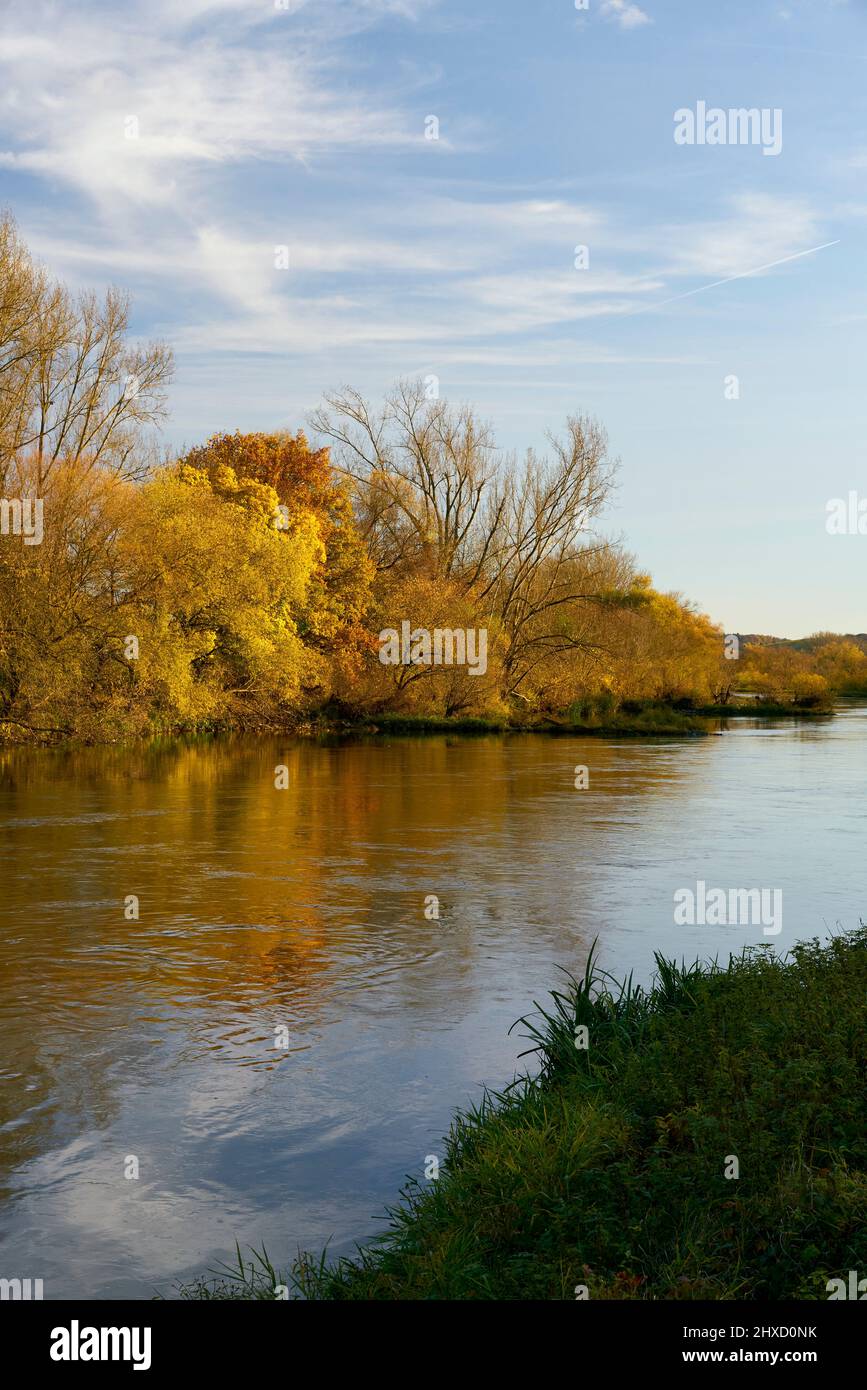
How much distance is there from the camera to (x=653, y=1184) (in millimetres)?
5832

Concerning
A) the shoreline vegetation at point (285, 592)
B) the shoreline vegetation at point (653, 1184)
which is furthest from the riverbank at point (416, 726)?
the shoreline vegetation at point (653, 1184)

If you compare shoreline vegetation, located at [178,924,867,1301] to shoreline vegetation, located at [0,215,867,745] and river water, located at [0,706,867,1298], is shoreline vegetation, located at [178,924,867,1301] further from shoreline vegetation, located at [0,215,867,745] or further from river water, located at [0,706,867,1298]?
shoreline vegetation, located at [0,215,867,745]

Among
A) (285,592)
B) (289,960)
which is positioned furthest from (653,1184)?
(285,592)

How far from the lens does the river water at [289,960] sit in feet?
21.7

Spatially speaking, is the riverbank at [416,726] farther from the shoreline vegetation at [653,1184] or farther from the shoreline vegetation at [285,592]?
the shoreline vegetation at [653,1184]

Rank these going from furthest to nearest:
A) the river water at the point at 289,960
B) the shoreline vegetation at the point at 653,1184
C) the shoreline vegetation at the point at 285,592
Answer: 1. the shoreline vegetation at the point at 285,592
2. the river water at the point at 289,960
3. the shoreline vegetation at the point at 653,1184

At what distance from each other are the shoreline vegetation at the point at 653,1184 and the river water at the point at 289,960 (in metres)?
0.54

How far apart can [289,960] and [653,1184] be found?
6.87 metres

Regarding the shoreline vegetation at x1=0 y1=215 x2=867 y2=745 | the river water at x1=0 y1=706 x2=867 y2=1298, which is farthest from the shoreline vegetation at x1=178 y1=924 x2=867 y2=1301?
the shoreline vegetation at x1=0 y1=215 x2=867 y2=745

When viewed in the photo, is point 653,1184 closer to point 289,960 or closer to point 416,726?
point 289,960

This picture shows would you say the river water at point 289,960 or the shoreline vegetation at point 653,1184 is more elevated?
the shoreline vegetation at point 653,1184

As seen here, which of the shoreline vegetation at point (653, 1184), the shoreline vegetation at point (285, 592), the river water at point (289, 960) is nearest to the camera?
the shoreline vegetation at point (653, 1184)

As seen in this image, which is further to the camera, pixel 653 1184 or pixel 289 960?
pixel 289 960

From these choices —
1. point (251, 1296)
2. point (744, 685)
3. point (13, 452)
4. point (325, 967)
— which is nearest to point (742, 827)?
point (325, 967)
